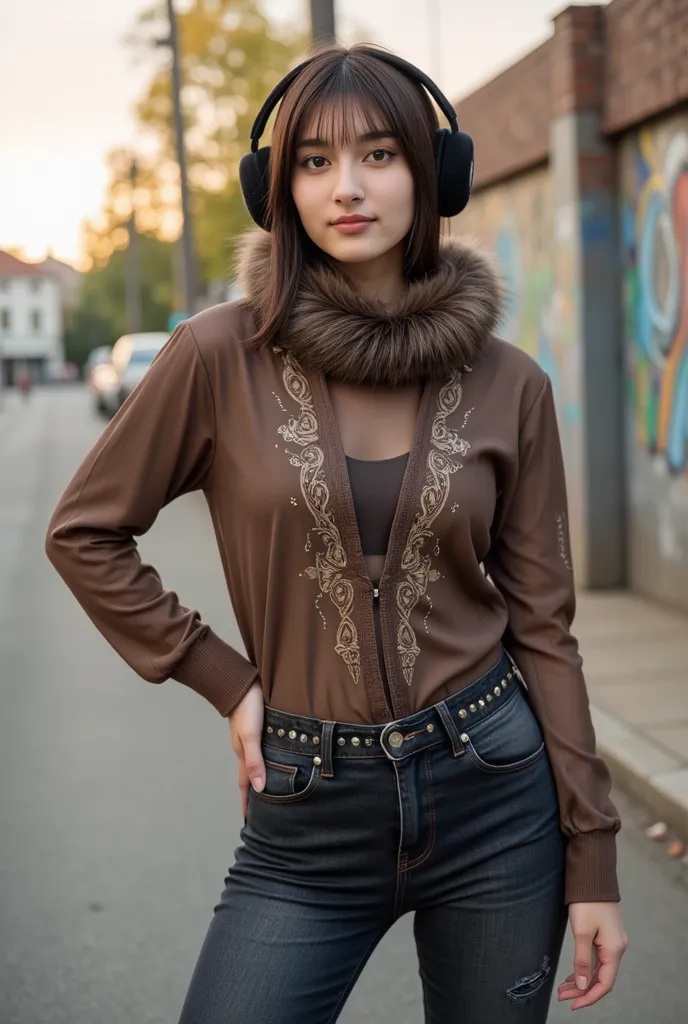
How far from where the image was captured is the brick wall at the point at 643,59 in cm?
755

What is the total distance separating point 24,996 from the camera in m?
3.82

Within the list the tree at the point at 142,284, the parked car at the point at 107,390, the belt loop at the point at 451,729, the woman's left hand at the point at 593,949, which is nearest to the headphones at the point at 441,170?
the belt loop at the point at 451,729

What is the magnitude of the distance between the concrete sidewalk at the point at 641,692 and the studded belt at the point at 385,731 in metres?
2.99

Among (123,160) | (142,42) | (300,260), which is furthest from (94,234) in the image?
(300,260)

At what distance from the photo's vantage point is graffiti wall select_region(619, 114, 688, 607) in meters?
8.12

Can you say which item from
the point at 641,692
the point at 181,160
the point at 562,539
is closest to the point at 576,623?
the point at 641,692

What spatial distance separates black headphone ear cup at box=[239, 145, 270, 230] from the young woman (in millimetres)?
116

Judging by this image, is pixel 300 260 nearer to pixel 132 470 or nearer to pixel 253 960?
pixel 132 470

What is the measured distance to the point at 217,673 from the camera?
6.73 feet

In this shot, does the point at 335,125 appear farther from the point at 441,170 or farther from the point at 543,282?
the point at 543,282

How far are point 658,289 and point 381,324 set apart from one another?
6690mm

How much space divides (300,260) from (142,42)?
39.6 metres

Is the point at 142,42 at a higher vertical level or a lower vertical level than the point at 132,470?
higher

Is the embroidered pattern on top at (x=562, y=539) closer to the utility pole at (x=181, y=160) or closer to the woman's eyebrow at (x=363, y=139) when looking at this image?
the woman's eyebrow at (x=363, y=139)
